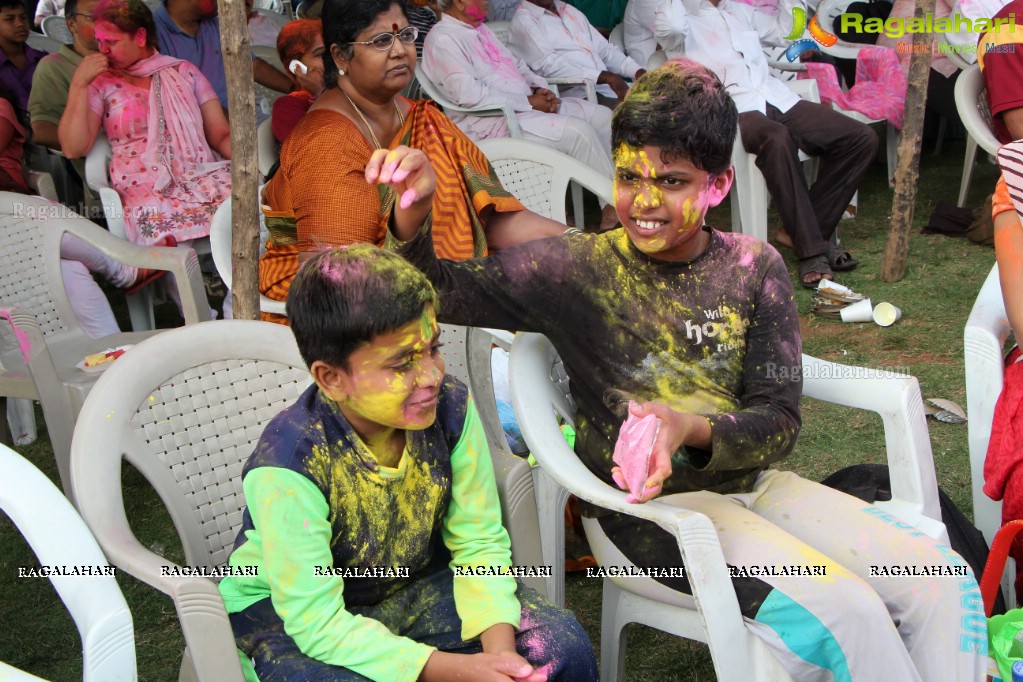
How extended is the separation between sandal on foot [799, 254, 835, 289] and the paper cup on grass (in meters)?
0.48

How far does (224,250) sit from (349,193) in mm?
669

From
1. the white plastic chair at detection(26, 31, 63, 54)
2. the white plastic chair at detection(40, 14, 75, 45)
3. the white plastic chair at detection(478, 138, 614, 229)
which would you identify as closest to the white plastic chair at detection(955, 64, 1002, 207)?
the white plastic chair at detection(478, 138, 614, 229)

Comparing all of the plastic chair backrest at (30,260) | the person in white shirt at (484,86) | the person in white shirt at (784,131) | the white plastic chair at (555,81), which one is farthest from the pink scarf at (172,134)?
the person in white shirt at (784,131)

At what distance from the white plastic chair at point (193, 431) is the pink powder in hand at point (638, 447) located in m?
0.28

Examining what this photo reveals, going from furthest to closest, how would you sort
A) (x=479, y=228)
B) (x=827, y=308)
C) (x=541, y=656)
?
(x=827, y=308) → (x=479, y=228) → (x=541, y=656)

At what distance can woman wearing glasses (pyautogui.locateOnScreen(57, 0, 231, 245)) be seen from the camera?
409 cm

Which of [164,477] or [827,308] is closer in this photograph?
[164,477]

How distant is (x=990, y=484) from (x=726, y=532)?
81 cm

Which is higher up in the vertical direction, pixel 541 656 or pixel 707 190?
pixel 707 190

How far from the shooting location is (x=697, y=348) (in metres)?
2.04

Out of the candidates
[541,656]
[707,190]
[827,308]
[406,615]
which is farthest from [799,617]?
[827,308]

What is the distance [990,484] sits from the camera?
231 cm

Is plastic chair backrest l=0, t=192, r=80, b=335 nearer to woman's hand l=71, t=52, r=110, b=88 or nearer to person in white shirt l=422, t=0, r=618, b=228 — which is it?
woman's hand l=71, t=52, r=110, b=88

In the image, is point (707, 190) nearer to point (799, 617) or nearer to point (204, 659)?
point (799, 617)
